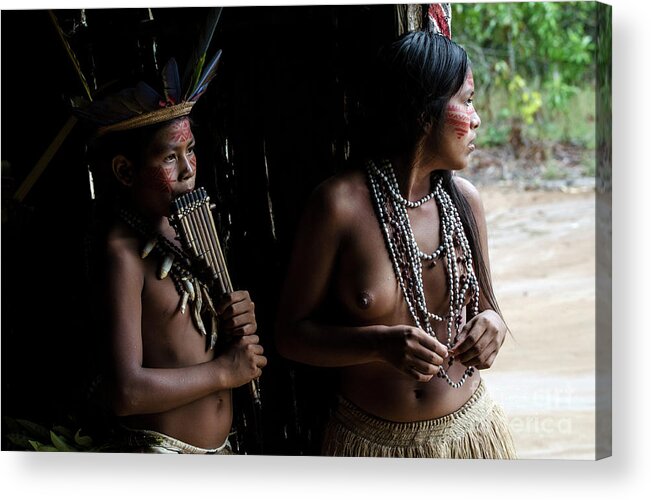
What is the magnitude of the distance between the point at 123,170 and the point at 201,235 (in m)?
0.22

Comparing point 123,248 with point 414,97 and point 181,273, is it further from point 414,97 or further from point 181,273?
point 414,97

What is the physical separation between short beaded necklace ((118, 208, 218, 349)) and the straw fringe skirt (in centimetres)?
38

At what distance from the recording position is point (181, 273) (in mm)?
2746

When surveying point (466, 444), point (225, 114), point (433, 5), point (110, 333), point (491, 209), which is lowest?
point (466, 444)

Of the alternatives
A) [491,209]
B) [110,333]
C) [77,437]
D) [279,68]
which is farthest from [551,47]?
[77,437]

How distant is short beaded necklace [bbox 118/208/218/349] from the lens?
2.74 m

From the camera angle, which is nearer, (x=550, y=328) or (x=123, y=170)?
(x=550, y=328)

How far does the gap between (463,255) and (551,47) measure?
48cm

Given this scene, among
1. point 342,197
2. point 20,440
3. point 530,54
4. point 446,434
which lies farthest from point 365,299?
point 20,440

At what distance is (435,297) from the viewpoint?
266 cm

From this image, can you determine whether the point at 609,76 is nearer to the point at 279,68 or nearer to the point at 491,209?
the point at 491,209

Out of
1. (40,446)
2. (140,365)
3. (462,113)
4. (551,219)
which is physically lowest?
(40,446)

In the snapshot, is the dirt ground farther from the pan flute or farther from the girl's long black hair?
the pan flute

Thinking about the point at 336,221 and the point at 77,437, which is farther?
the point at 77,437
